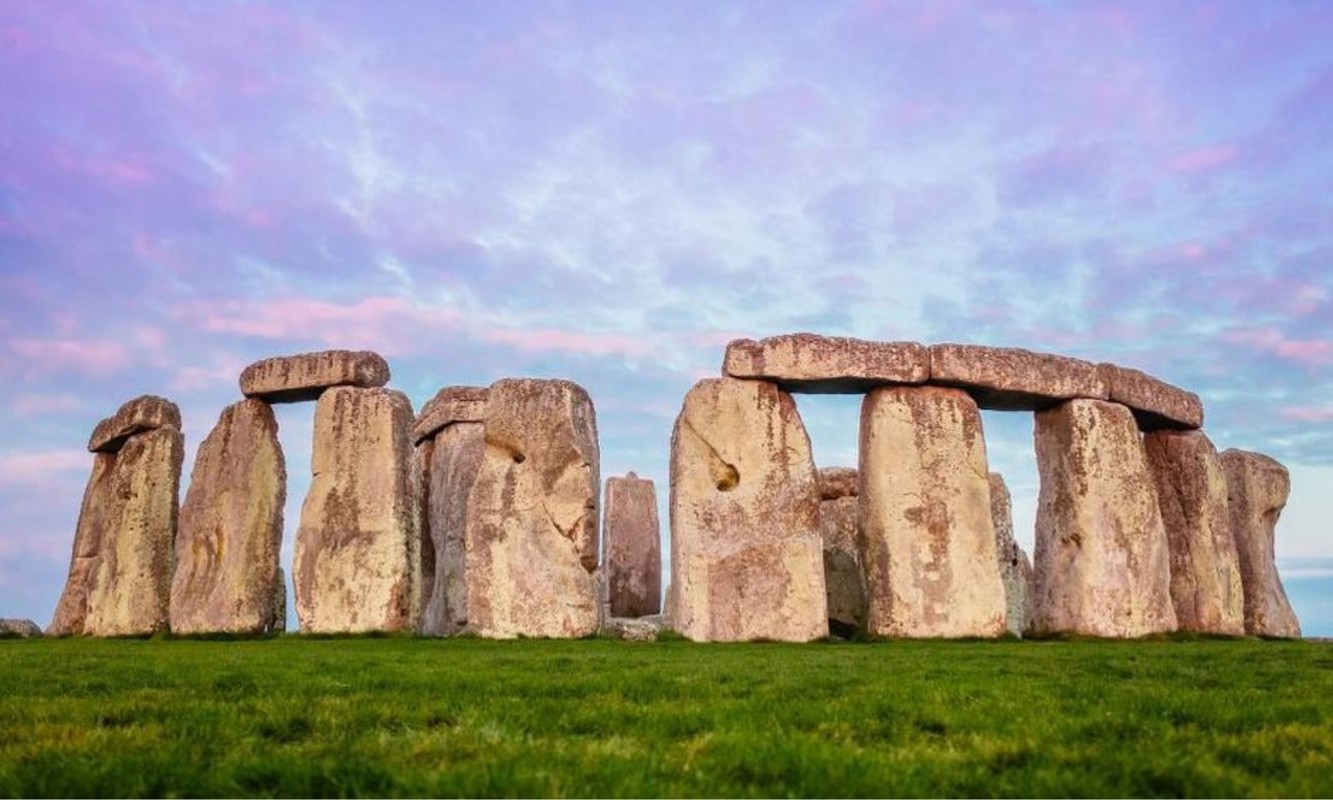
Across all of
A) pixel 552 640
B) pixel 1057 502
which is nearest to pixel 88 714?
pixel 552 640

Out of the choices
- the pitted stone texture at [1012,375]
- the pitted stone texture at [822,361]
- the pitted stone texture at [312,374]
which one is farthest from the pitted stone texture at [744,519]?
the pitted stone texture at [312,374]

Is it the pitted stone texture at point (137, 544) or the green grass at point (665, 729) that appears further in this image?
the pitted stone texture at point (137, 544)

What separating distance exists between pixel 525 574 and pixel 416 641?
1.77 meters

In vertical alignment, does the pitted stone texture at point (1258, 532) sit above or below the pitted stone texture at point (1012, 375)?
below

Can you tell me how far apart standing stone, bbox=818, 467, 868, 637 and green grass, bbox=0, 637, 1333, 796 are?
8764mm

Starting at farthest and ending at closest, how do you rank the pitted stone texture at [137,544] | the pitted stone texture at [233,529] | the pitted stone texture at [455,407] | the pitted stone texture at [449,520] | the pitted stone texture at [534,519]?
the pitted stone texture at [455,407]
the pitted stone texture at [137,544]
the pitted stone texture at [449,520]
the pitted stone texture at [233,529]
the pitted stone texture at [534,519]

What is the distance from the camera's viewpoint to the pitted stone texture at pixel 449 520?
70.1ft

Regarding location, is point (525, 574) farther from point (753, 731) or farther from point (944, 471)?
point (753, 731)

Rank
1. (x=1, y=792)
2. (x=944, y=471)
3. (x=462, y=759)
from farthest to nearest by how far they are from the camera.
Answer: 1. (x=944, y=471)
2. (x=462, y=759)
3. (x=1, y=792)

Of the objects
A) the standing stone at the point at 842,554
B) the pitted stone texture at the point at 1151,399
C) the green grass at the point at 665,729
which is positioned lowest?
the green grass at the point at 665,729

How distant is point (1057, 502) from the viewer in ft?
63.7

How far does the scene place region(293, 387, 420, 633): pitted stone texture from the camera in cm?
1850

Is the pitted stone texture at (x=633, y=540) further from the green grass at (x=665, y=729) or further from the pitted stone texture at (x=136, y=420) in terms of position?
the green grass at (x=665, y=729)

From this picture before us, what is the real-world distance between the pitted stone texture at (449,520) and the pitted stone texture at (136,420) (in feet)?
16.7
